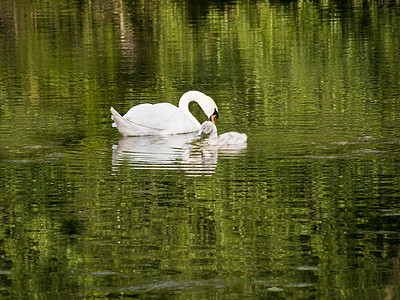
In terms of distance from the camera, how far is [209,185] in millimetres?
10805

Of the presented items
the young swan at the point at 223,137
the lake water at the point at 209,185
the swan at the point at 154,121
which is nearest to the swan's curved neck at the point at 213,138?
the young swan at the point at 223,137

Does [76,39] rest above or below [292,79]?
above

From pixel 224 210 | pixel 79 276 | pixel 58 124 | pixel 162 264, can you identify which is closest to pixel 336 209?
pixel 224 210

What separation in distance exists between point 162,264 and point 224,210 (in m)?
1.97

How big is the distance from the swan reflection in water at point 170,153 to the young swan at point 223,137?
11 cm

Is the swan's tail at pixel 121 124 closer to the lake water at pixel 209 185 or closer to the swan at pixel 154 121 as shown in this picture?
the swan at pixel 154 121

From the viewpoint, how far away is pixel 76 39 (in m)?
34.9

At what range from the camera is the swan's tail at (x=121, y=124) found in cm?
1461

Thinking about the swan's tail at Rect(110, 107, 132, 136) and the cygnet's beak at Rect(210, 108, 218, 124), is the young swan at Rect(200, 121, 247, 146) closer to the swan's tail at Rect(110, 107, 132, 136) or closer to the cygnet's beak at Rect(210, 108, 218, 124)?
the swan's tail at Rect(110, 107, 132, 136)

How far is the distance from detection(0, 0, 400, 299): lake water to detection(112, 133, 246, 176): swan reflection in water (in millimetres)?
→ 41

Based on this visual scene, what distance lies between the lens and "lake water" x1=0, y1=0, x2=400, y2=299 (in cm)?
737

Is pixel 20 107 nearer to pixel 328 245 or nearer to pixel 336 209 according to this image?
pixel 336 209

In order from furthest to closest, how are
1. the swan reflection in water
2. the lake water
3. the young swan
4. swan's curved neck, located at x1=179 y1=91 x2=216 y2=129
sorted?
swan's curved neck, located at x1=179 y1=91 x2=216 y2=129 → the young swan → the swan reflection in water → the lake water

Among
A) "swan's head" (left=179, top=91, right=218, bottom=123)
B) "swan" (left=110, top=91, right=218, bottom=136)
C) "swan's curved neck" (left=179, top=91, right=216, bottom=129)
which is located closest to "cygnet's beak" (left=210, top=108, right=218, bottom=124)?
"swan's head" (left=179, top=91, right=218, bottom=123)
